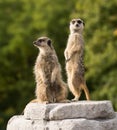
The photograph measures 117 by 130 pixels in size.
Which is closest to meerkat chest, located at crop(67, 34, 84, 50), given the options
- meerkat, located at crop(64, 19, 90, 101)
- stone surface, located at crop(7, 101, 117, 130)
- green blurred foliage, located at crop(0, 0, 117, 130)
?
meerkat, located at crop(64, 19, 90, 101)

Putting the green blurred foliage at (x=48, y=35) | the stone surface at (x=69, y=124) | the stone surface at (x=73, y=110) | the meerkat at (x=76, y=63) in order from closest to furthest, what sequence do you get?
the stone surface at (x=69, y=124), the stone surface at (x=73, y=110), the meerkat at (x=76, y=63), the green blurred foliage at (x=48, y=35)

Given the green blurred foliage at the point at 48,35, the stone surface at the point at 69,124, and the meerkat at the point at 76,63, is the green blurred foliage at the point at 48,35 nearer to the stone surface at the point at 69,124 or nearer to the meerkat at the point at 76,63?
the meerkat at the point at 76,63

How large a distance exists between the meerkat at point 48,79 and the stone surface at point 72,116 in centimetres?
32

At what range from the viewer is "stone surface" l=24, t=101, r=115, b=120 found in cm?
1071

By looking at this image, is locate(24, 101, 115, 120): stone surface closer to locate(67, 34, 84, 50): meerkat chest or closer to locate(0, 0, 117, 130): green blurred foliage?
locate(67, 34, 84, 50): meerkat chest

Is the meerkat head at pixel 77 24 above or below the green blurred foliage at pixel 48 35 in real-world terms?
above

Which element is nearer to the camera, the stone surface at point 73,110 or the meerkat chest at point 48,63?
the stone surface at point 73,110

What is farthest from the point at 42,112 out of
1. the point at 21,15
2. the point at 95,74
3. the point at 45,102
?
the point at 21,15

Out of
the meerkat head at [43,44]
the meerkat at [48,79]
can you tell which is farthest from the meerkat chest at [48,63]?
the meerkat head at [43,44]

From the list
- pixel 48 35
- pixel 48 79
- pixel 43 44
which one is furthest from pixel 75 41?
pixel 48 35

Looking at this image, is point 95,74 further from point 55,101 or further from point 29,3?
point 55,101

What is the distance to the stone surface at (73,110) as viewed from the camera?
10.7 m

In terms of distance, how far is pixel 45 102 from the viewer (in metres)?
11.1

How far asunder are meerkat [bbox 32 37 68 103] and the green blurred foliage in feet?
47.5
